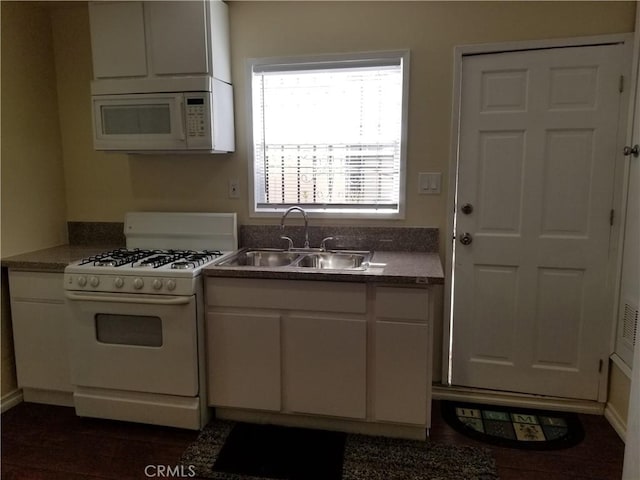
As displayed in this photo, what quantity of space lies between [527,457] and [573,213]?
4.18ft

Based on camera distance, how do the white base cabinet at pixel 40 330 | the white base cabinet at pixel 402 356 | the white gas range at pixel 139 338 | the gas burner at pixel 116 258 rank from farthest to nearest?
the white base cabinet at pixel 40 330 → the gas burner at pixel 116 258 → the white gas range at pixel 139 338 → the white base cabinet at pixel 402 356

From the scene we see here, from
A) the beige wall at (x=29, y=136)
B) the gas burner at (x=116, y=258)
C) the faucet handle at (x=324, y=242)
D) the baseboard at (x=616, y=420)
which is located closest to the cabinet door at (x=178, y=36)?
the beige wall at (x=29, y=136)

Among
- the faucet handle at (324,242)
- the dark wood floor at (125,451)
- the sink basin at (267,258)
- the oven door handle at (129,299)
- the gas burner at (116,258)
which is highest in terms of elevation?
the faucet handle at (324,242)

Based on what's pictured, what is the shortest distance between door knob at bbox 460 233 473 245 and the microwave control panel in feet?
5.07

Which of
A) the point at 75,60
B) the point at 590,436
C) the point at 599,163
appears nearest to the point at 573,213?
the point at 599,163

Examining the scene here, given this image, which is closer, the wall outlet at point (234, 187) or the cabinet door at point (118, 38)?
the cabinet door at point (118, 38)

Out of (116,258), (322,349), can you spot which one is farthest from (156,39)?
(322,349)

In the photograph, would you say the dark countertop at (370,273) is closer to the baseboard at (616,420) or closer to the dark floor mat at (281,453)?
the dark floor mat at (281,453)

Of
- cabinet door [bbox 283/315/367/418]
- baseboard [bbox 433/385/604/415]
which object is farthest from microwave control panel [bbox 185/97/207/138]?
baseboard [bbox 433/385/604/415]

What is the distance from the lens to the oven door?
2365mm

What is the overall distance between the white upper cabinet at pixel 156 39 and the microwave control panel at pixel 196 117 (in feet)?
0.50

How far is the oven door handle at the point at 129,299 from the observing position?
233 centimetres

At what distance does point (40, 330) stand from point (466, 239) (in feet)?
8.09

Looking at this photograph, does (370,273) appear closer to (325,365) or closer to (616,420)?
(325,365)
